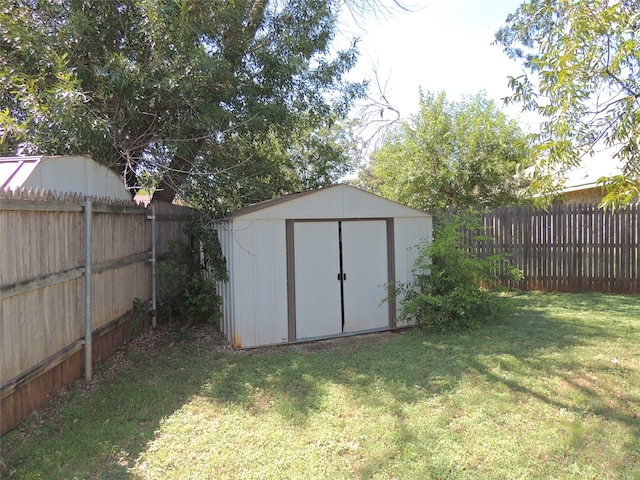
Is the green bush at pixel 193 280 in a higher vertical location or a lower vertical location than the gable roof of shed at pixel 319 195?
lower

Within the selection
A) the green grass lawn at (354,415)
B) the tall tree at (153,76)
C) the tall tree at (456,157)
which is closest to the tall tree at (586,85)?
the green grass lawn at (354,415)

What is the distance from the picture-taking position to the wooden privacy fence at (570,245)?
28.8 ft

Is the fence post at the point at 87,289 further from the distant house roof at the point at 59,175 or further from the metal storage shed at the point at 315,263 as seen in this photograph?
the metal storage shed at the point at 315,263

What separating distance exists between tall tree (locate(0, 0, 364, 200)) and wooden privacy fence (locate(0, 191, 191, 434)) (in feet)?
3.94

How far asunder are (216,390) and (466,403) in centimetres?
245

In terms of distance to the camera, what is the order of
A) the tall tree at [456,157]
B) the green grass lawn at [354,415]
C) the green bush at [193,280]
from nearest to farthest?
1. the green grass lawn at [354,415]
2. the green bush at [193,280]
3. the tall tree at [456,157]

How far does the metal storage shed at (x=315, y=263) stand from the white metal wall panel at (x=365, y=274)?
0.02 m

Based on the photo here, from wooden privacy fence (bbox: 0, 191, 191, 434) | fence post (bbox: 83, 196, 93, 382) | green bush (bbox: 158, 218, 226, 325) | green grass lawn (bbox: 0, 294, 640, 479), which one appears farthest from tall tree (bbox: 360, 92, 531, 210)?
fence post (bbox: 83, 196, 93, 382)

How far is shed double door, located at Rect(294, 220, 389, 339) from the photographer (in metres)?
6.37

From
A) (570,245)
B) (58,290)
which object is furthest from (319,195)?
(570,245)

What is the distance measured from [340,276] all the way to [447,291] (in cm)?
173

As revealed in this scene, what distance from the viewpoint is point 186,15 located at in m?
5.74

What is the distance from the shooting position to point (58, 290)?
12.9 feet

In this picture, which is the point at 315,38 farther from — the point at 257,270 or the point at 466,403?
the point at 466,403
